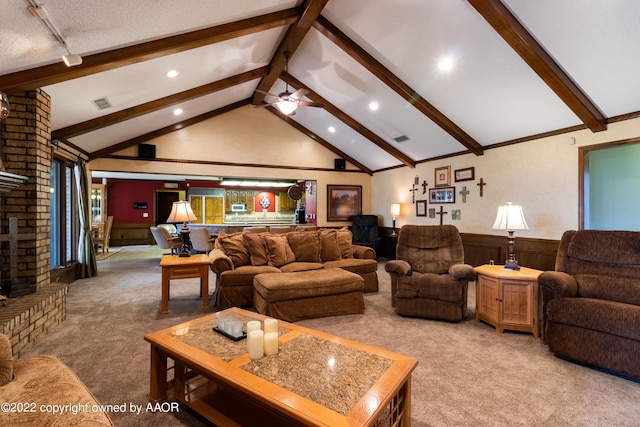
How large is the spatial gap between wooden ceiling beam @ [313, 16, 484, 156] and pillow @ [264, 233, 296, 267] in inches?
111

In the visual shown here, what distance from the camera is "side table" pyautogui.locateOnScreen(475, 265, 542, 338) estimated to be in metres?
3.00

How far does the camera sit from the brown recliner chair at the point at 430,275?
10.9ft

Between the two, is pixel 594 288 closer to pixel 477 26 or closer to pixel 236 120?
pixel 477 26

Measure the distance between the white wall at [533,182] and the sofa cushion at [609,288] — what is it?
1.79 meters

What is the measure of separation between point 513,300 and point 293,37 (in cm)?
419

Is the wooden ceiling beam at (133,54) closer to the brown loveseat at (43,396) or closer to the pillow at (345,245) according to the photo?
the brown loveseat at (43,396)

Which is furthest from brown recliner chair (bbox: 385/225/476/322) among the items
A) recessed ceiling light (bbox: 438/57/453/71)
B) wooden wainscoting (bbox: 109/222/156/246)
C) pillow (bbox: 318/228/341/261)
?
wooden wainscoting (bbox: 109/222/156/246)

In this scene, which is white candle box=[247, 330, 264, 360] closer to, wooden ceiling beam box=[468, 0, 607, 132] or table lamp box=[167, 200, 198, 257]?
table lamp box=[167, 200, 198, 257]

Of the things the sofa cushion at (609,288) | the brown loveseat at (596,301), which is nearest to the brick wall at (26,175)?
the brown loveseat at (596,301)

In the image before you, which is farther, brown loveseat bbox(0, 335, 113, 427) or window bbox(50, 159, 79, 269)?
window bbox(50, 159, 79, 269)

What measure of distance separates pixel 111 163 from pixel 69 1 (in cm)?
474

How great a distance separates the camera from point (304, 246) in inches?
175

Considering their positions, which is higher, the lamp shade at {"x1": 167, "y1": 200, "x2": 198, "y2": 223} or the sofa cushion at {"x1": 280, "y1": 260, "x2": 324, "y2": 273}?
Answer: the lamp shade at {"x1": 167, "y1": 200, "x2": 198, "y2": 223}

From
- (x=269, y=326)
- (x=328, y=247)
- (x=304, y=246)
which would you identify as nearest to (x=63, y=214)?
(x=304, y=246)
